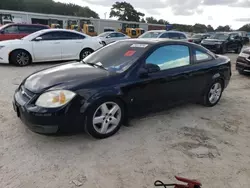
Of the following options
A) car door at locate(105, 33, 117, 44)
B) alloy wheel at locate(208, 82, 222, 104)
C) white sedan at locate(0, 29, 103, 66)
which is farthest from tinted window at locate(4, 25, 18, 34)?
alloy wheel at locate(208, 82, 222, 104)

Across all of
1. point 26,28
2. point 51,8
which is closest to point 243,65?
point 26,28

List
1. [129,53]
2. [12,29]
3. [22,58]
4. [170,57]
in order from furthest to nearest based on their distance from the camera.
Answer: [12,29], [22,58], [170,57], [129,53]

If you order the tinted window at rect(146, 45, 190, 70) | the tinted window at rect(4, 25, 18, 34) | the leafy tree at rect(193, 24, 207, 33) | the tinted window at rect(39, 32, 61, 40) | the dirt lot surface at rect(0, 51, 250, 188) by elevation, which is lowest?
the dirt lot surface at rect(0, 51, 250, 188)

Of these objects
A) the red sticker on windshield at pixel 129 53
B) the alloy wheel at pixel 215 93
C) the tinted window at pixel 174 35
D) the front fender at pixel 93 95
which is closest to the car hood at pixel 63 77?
the front fender at pixel 93 95

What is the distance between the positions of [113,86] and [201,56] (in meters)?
2.22

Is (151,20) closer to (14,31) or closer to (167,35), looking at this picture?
(167,35)

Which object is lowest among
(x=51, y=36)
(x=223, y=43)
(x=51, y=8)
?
(x=51, y=36)

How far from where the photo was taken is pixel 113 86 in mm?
3080

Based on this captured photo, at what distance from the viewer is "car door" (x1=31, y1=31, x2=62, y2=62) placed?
8258 millimetres

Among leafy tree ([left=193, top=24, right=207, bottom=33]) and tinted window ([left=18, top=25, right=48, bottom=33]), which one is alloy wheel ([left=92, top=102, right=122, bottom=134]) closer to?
tinted window ([left=18, top=25, right=48, bottom=33])

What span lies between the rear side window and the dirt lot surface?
1150mm

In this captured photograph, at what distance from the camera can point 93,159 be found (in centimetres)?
271

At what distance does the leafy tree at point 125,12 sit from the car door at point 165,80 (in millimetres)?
77939

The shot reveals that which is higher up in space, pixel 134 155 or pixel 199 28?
pixel 199 28
